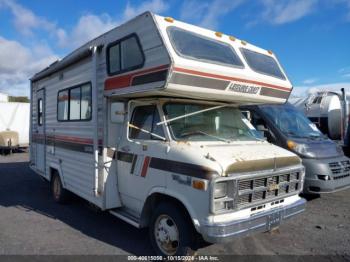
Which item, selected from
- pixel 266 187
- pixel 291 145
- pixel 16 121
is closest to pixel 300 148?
pixel 291 145

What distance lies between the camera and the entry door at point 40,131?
827 centimetres

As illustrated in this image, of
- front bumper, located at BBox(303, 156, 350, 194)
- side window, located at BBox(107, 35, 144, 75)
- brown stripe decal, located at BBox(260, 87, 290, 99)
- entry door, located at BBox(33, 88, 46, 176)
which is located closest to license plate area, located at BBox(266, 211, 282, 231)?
brown stripe decal, located at BBox(260, 87, 290, 99)

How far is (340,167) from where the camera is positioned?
731cm

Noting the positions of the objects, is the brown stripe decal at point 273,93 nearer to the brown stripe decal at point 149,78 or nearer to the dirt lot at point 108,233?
the brown stripe decal at point 149,78

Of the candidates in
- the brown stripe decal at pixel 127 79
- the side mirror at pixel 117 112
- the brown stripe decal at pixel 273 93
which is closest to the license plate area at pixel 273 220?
the brown stripe decal at pixel 273 93

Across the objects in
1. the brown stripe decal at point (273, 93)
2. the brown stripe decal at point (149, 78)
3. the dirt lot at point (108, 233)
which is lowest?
the dirt lot at point (108, 233)

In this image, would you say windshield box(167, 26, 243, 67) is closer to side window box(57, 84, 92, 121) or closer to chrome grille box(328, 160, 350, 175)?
side window box(57, 84, 92, 121)

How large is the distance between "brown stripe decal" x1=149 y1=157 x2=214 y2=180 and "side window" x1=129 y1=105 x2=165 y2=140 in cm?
39

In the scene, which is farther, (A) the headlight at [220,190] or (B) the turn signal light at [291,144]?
(B) the turn signal light at [291,144]

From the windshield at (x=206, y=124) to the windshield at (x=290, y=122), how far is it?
2.40m

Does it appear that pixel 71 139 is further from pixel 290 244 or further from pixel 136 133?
pixel 290 244

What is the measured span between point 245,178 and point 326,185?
11.4ft

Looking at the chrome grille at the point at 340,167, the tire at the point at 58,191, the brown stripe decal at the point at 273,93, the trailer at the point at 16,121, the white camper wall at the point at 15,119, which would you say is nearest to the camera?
the brown stripe decal at the point at 273,93

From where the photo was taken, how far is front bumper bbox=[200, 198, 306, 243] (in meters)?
3.87
